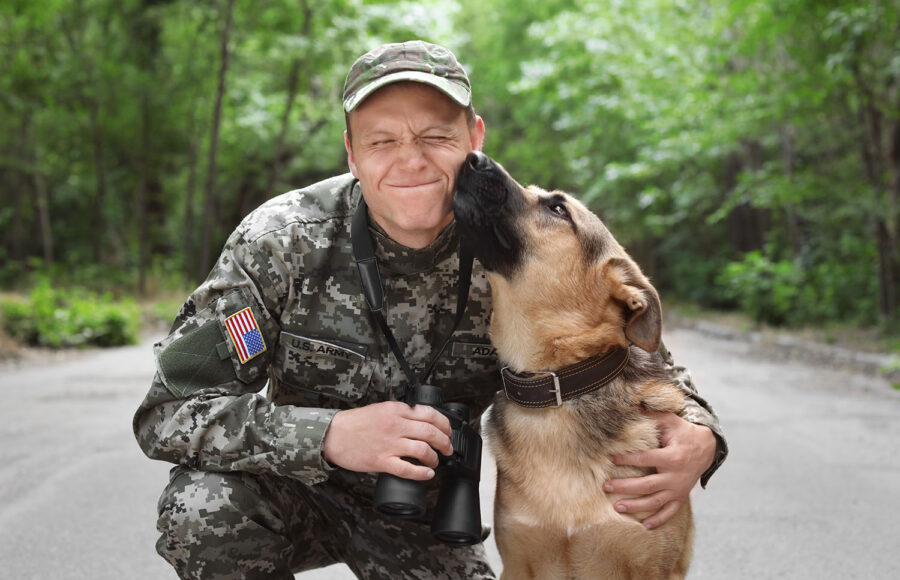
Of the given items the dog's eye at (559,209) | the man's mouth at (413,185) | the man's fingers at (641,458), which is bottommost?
the man's fingers at (641,458)

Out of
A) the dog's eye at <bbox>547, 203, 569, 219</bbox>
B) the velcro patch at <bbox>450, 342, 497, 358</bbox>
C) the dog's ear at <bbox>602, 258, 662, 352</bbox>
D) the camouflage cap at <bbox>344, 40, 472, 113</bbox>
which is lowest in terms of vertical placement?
the velcro patch at <bbox>450, 342, 497, 358</bbox>

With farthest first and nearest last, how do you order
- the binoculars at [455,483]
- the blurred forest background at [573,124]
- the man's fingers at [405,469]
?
the blurred forest background at [573,124], the binoculars at [455,483], the man's fingers at [405,469]

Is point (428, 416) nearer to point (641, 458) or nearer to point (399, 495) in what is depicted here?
point (399, 495)

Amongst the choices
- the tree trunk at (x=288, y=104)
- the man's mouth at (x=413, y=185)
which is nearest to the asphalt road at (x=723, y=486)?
the man's mouth at (x=413, y=185)

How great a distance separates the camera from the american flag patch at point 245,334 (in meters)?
2.46

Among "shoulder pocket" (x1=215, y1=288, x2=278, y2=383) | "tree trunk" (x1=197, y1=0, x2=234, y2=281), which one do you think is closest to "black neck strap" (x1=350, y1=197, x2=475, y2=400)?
"shoulder pocket" (x1=215, y1=288, x2=278, y2=383)

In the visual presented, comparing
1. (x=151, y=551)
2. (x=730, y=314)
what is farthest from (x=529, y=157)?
(x=151, y=551)

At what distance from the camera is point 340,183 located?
296cm

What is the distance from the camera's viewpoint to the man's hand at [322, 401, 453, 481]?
2.18m

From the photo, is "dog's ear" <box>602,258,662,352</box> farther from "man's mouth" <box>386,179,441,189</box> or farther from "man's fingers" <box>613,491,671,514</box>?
"man's mouth" <box>386,179,441,189</box>

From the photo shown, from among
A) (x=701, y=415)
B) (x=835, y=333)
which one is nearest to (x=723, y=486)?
(x=701, y=415)

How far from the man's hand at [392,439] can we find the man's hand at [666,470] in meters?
0.58

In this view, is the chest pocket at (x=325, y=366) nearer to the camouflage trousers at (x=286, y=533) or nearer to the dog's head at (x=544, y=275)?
the camouflage trousers at (x=286, y=533)

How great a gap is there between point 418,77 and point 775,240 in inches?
589
